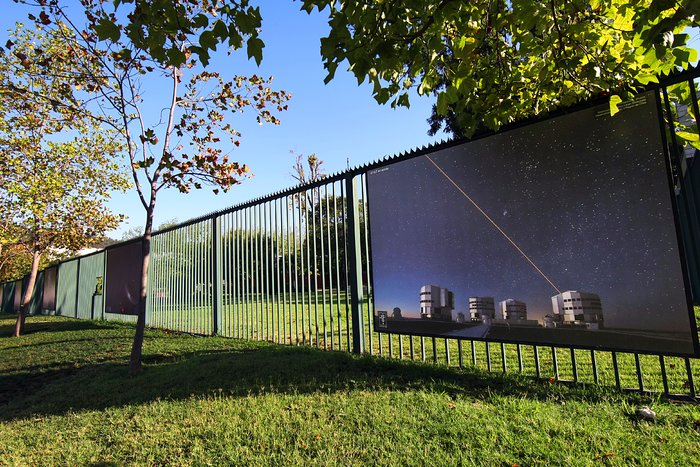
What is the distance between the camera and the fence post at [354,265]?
5742mm

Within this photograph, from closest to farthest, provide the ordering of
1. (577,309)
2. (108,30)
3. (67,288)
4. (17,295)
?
(108,30) < (577,309) < (67,288) < (17,295)

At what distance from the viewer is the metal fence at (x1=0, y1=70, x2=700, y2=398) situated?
4.25m

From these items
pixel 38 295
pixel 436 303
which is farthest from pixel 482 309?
pixel 38 295

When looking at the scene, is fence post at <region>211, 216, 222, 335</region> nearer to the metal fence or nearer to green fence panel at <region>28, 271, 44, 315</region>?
the metal fence

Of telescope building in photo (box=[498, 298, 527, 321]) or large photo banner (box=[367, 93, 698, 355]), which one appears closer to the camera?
large photo banner (box=[367, 93, 698, 355])

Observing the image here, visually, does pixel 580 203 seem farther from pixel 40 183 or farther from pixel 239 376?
pixel 40 183

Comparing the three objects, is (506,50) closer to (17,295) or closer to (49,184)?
(49,184)

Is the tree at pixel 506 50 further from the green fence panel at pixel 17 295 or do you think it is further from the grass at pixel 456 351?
the green fence panel at pixel 17 295

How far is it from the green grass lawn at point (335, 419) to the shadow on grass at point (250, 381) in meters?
0.03

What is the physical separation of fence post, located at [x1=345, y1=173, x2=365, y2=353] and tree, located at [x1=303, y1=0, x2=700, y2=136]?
2.16 metres

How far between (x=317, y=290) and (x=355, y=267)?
3.15 feet

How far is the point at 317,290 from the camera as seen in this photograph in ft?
21.2

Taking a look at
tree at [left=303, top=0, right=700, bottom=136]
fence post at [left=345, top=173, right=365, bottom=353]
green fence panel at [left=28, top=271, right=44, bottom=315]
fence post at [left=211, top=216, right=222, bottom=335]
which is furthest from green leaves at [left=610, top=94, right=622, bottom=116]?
green fence panel at [left=28, top=271, right=44, bottom=315]

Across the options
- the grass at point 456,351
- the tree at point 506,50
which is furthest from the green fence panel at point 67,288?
the tree at point 506,50
